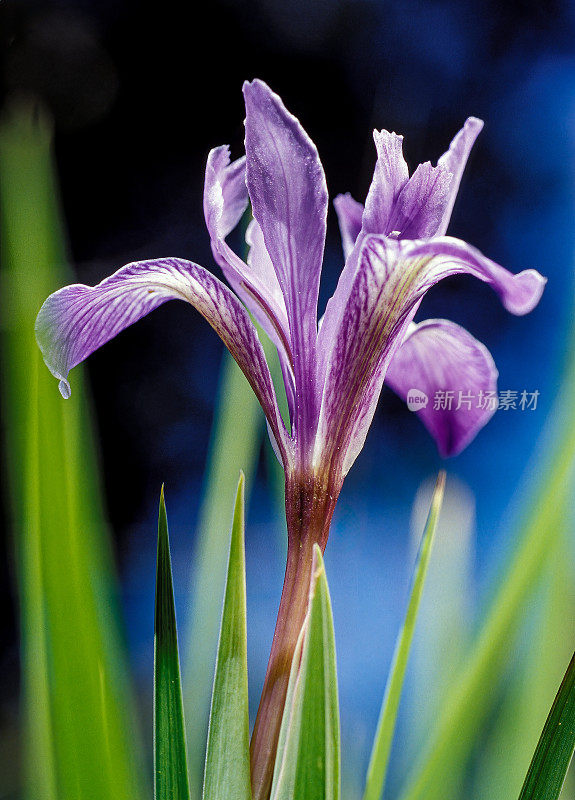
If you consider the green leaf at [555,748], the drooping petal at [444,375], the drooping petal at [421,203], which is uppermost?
the drooping petal at [421,203]

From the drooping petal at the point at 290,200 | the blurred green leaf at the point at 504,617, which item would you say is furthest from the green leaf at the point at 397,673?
the drooping petal at the point at 290,200

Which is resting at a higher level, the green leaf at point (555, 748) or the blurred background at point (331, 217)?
the blurred background at point (331, 217)

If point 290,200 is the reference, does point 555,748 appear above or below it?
below

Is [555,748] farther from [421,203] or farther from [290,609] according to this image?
[421,203]

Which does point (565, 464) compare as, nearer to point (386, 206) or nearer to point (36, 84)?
point (386, 206)

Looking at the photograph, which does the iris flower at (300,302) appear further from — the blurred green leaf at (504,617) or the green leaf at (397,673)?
the blurred green leaf at (504,617)

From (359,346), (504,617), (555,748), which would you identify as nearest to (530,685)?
(504,617)

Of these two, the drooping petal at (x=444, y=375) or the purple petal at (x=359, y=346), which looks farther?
the drooping petal at (x=444, y=375)

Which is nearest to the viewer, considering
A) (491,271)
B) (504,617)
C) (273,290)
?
(491,271)
